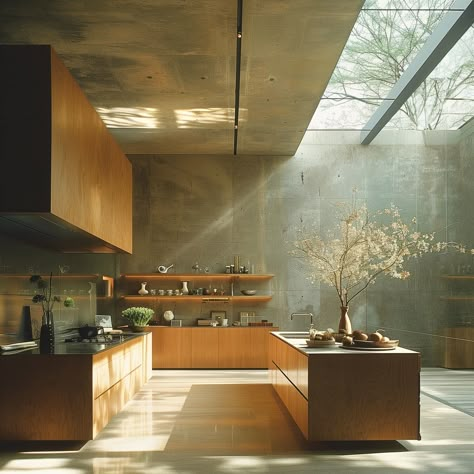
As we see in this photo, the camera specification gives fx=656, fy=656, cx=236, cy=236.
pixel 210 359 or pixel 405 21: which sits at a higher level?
pixel 405 21

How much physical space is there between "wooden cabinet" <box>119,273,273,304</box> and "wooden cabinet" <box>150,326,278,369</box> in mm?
648

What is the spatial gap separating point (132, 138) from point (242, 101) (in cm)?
265

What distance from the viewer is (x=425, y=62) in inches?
314

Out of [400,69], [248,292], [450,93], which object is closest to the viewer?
[450,93]

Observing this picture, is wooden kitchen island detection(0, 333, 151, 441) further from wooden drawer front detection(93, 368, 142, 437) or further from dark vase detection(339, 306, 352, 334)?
dark vase detection(339, 306, 352, 334)

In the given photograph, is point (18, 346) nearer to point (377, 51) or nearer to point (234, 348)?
point (377, 51)

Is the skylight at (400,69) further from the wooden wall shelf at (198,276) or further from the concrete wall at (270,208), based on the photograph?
the wooden wall shelf at (198,276)

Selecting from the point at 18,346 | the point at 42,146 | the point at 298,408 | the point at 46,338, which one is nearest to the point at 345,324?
the point at 298,408

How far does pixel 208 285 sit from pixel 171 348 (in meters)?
1.33

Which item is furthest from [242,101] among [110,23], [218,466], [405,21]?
[218,466]

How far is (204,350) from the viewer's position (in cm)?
1102

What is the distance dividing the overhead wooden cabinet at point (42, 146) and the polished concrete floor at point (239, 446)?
1.86m

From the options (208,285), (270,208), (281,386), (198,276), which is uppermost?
(270,208)

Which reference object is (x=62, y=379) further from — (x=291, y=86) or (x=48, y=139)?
(x=291, y=86)
